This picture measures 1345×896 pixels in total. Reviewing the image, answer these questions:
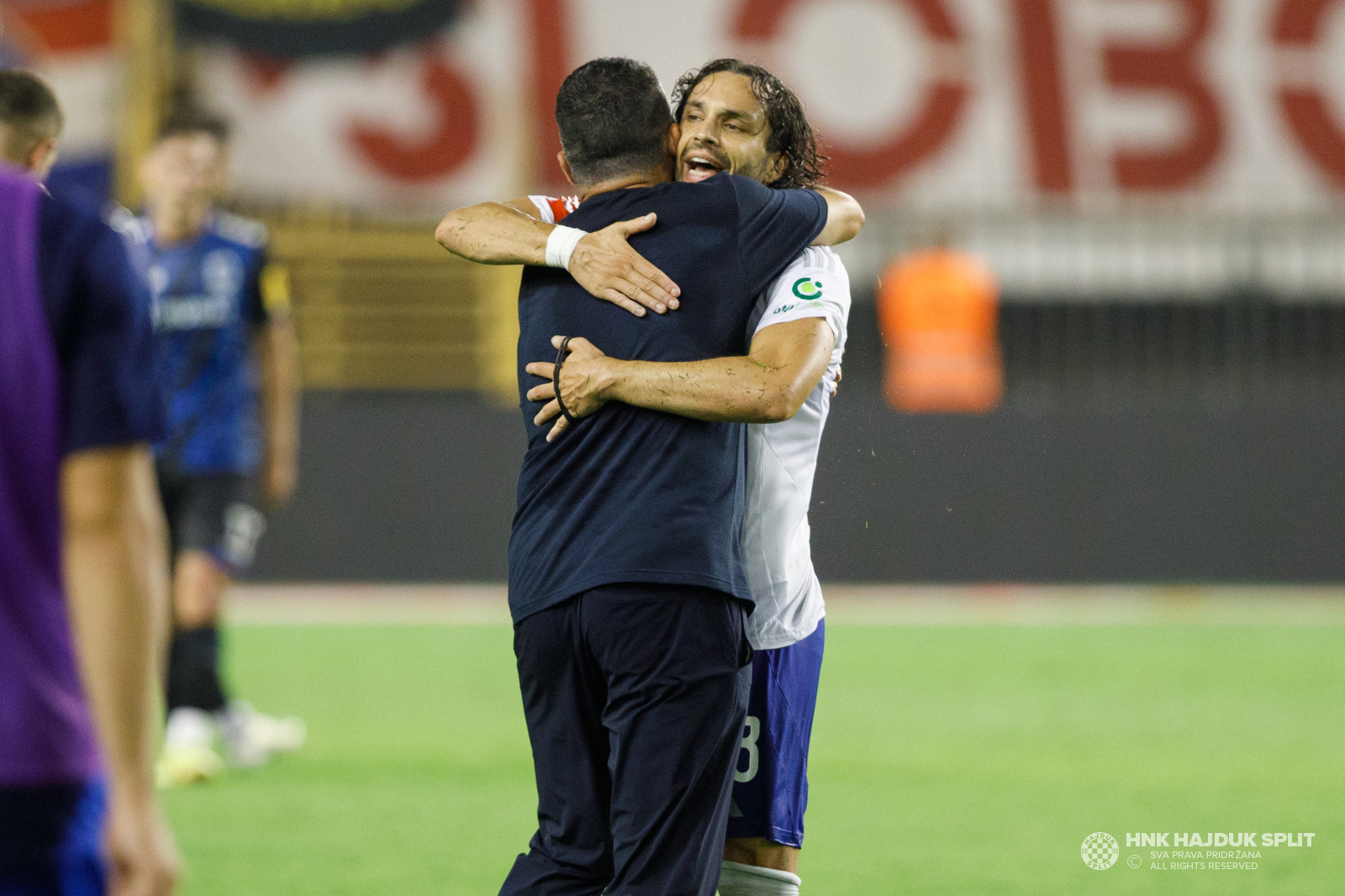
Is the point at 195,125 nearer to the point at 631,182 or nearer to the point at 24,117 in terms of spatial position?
the point at 631,182

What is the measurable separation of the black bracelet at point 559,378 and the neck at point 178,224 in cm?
408

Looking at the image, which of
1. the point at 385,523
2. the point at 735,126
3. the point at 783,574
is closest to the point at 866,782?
the point at 783,574

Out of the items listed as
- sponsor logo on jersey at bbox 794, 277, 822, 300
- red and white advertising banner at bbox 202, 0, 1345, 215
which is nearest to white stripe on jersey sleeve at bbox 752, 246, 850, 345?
sponsor logo on jersey at bbox 794, 277, 822, 300

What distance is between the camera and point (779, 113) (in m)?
3.60

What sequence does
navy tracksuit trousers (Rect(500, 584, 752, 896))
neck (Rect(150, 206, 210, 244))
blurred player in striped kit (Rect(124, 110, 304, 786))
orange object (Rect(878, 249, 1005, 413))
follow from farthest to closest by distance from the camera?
orange object (Rect(878, 249, 1005, 413)) → neck (Rect(150, 206, 210, 244)) → blurred player in striped kit (Rect(124, 110, 304, 786)) → navy tracksuit trousers (Rect(500, 584, 752, 896))

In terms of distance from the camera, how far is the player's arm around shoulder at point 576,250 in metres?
3.12

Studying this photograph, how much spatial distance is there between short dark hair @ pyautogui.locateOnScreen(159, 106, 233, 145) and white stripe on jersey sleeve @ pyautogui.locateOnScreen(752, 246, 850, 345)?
3.96 metres

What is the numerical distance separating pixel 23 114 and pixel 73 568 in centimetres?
118

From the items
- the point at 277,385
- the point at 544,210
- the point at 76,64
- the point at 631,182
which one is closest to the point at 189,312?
the point at 277,385

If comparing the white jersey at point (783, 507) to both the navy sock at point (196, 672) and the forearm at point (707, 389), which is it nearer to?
the forearm at point (707, 389)

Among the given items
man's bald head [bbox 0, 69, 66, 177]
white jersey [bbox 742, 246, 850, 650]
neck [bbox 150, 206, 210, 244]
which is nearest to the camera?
man's bald head [bbox 0, 69, 66, 177]

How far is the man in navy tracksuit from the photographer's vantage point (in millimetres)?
3045

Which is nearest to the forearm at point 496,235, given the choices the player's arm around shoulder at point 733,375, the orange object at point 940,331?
the player's arm around shoulder at point 733,375

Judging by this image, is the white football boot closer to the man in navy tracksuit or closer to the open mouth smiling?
the man in navy tracksuit
